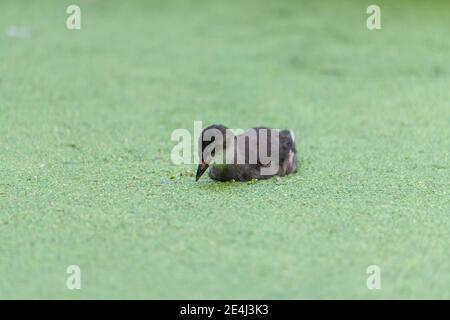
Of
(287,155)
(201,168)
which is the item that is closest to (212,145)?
(201,168)

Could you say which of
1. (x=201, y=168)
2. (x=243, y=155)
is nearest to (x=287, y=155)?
(x=243, y=155)

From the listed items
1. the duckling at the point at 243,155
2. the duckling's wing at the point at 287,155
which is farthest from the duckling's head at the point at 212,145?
the duckling's wing at the point at 287,155

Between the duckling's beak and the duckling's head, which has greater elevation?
the duckling's head

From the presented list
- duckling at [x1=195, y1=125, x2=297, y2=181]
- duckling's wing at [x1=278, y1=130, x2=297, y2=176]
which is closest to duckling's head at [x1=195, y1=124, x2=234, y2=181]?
duckling at [x1=195, y1=125, x2=297, y2=181]

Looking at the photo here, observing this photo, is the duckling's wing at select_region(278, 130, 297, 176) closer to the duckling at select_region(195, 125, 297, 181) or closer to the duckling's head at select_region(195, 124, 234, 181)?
the duckling at select_region(195, 125, 297, 181)

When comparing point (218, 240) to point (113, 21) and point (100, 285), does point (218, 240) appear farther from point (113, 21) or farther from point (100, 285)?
point (113, 21)

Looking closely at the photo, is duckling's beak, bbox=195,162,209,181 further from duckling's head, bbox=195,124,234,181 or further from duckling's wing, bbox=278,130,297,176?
duckling's wing, bbox=278,130,297,176

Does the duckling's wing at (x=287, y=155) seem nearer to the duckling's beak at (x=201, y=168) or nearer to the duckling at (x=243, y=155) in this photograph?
the duckling at (x=243, y=155)

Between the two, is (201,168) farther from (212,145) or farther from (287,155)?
(287,155)
